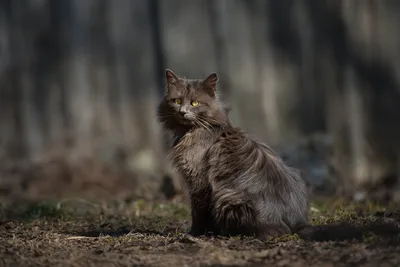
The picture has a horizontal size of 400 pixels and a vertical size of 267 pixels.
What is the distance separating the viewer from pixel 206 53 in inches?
479

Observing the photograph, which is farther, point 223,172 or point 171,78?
point 171,78

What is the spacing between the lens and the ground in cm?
551

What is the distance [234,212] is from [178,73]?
220 inches

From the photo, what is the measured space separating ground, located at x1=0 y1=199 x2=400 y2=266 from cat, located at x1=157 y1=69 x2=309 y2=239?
214 millimetres

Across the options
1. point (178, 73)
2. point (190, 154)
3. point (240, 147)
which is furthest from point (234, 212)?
point (178, 73)

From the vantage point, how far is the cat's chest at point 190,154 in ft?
23.0

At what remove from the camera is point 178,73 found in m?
12.0

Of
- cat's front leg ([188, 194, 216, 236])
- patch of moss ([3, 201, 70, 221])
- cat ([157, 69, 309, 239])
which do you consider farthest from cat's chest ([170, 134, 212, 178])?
patch of moss ([3, 201, 70, 221])

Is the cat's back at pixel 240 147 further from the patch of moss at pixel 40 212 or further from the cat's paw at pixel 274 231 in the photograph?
the patch of moss at pixel 40 212

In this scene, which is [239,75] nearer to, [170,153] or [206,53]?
[206,53]

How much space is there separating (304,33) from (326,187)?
235 centimetres

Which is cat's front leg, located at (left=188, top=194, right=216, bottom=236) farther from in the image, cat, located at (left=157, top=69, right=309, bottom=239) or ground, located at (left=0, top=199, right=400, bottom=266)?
ground, located at (left=0, top=199, right=400, bottom=266)

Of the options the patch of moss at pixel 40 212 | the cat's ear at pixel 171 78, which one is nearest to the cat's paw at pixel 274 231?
the cat's ear at pixel 171 78

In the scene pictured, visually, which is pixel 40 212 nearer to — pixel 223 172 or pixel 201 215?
pixel 201 215
